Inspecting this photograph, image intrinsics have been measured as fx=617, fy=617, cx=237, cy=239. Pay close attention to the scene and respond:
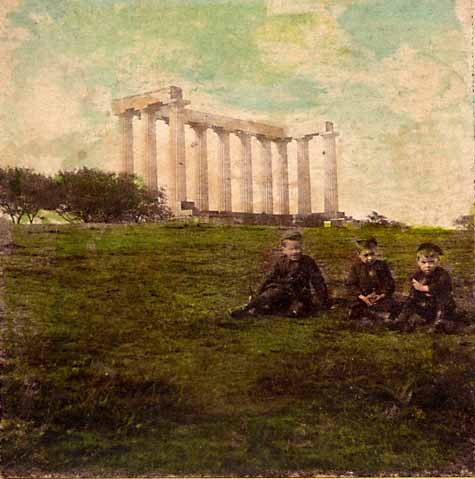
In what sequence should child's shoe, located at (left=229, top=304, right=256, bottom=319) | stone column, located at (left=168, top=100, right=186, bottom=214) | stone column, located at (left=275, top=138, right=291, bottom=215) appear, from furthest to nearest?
1. stone column, located at (left=275, top=138, right=291, bottom=215)
2. stone column, located at (left=168, top=100, right=186, bottom=214)
3. child's shoe, located at (left=229, top=304, right=256, bottom=319)

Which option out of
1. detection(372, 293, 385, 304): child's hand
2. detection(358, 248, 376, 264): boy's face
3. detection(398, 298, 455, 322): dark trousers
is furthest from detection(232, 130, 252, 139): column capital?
detection(398, 298, 455, 322): dark trousers

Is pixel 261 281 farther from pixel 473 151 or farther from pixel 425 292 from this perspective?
pixel 473 151

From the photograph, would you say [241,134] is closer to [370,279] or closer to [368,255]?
[368,255]

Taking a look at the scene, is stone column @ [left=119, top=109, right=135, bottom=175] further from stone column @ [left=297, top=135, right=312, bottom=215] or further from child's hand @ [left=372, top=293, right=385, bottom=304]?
child's hand @ [left=372, top=293, right=385, bottom=304]

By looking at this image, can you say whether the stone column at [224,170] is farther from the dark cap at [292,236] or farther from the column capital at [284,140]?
the dark cap at [292,236]

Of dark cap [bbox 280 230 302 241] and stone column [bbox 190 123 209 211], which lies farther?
stone column [bbox 190 123 209 211]

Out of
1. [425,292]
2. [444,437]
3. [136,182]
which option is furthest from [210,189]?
[444,437]
